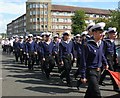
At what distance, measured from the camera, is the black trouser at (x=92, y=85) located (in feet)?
21.3

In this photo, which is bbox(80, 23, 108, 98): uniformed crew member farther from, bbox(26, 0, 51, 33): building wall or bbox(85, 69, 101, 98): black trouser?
bbox(26, 0, 51, 33): building wall

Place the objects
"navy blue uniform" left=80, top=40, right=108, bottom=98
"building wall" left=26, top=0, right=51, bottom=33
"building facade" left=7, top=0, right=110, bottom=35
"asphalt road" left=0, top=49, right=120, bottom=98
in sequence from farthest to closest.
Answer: "building facade" left=7, top=0, right=110, bottom=35 → "building wall" left=26, top=0, right=51, bottom=33 → "asphalt road" left=0, top=49, right=120, bottom=98 → "navy blue uniform" left=80, top=40, right=108, bottom=98

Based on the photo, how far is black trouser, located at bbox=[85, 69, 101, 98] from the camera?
6.50 m

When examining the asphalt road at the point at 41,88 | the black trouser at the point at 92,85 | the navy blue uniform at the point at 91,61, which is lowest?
the asphalt road at the point at 41,88

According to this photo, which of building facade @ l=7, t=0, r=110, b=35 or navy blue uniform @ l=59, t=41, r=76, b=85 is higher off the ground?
building facade @ l=7, t=0, r=110, b=35

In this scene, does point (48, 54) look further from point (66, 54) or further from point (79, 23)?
point (79, 23)

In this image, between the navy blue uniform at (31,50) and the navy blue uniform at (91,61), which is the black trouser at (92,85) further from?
the navy blue uniform at (31,50)

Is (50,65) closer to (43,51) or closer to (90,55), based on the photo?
(43,51)

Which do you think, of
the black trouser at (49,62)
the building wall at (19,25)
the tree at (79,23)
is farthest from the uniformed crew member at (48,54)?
the building wall at (19,25)

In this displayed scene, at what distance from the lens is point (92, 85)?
21.5 feet

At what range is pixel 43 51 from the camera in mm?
13414

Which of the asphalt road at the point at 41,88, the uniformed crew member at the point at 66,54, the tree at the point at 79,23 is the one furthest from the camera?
the tree at the point at 79,23

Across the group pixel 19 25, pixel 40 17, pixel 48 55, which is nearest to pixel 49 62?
pixel 48 55

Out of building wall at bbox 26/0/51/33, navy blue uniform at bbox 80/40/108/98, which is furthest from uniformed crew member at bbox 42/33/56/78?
building wall at bbox 26/0/51/33
